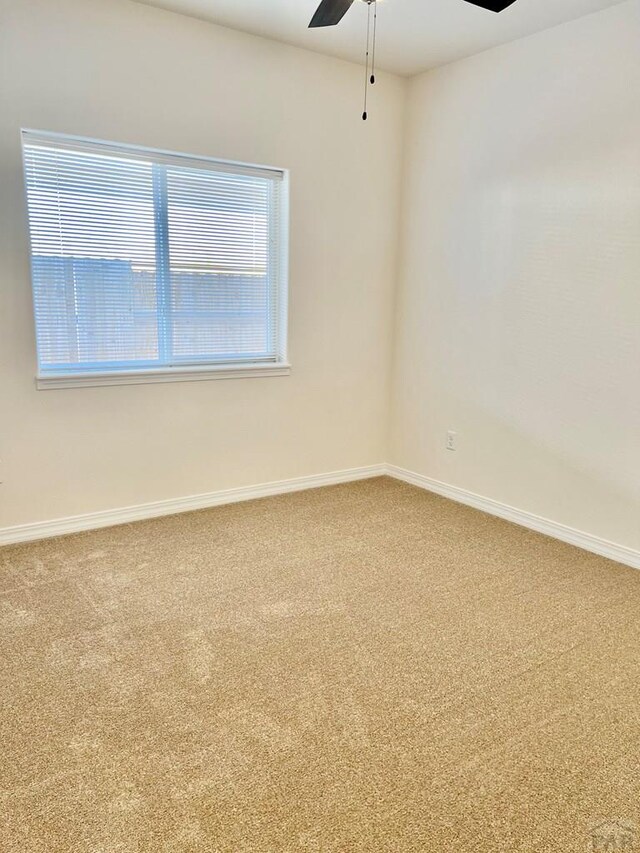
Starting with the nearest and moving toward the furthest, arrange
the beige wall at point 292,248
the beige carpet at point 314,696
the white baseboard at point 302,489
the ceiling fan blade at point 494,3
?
the beige carpet at point 314,696 → the ceiling fan blade at point 494,3 → the beige wall at point 292,248 → the white baseboard at point 302,489

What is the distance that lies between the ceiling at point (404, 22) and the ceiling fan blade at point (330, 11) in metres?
0.54

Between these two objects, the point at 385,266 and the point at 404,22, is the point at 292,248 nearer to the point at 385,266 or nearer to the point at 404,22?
the point at 385,266

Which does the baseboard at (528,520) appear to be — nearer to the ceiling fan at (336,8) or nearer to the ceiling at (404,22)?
the ceiling fan at (336,8)

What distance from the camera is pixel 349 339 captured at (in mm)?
4098

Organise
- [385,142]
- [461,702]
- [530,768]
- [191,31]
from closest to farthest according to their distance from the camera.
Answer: [530,768] → [461,702] → [191,31] → [385,142]

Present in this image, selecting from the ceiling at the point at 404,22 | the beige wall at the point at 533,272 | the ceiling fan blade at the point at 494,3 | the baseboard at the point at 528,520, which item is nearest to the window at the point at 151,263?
the ceiling at the point at 404,22

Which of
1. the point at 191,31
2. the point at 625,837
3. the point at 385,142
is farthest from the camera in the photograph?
the point at 385,142

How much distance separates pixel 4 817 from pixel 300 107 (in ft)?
12.1

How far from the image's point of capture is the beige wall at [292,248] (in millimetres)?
2840

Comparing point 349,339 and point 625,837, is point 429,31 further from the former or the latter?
point 625,837

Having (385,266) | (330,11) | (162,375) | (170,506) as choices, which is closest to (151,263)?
(162,375)

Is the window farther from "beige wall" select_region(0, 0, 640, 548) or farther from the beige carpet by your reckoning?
the beige carpet

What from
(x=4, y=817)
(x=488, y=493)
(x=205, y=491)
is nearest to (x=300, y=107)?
(x=205, y=491)

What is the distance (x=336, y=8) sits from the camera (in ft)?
7.53
